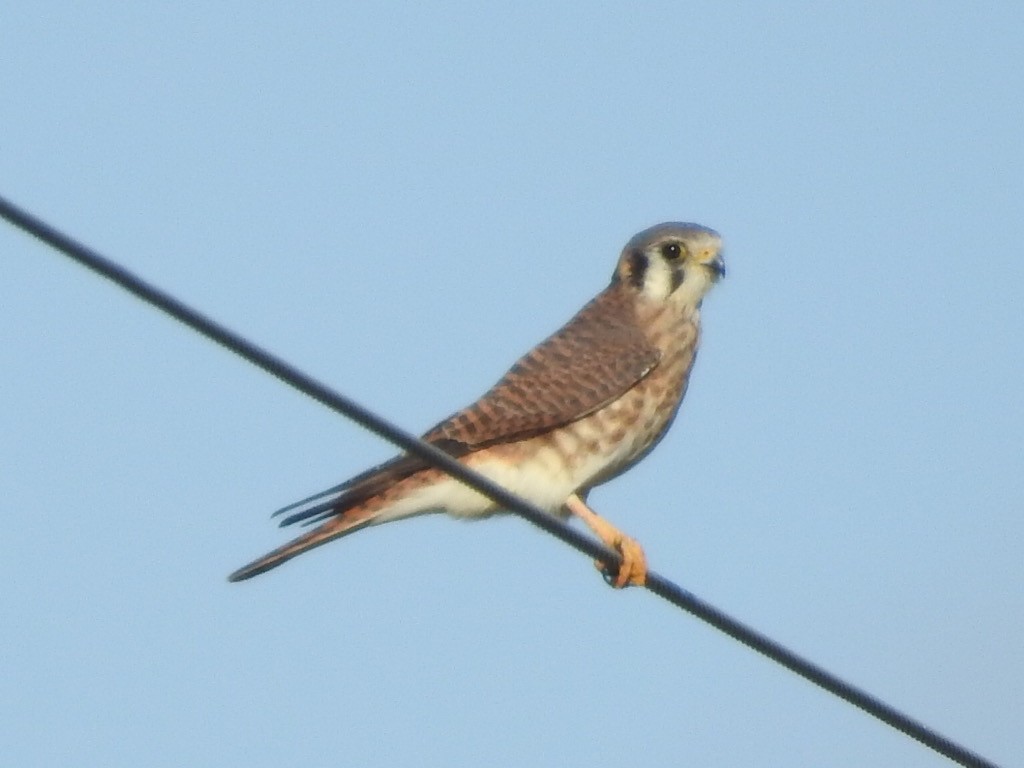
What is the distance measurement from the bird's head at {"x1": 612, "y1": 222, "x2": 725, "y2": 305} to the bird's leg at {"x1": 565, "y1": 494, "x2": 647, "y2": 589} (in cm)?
114

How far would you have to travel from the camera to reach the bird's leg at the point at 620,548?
6.55m

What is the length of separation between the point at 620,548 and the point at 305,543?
1030mm

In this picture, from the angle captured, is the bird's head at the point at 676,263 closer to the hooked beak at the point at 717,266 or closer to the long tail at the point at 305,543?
the hooked beak at the point at 717,266

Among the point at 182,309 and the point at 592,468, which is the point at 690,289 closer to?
the point at 592,468

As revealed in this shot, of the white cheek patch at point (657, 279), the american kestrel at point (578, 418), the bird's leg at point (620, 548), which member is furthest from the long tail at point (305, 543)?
the white cheek patch at point (657, 279)

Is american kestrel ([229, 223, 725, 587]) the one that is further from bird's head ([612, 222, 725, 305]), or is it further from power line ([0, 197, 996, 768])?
power line ([0, 197, 996, 768])

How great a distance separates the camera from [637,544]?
21.9ft

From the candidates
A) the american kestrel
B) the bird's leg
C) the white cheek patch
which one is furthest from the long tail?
the white cheek patch

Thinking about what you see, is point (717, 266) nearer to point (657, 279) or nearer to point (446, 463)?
point (657, 279)

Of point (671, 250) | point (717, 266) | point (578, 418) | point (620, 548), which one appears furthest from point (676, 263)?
point (620, 548)

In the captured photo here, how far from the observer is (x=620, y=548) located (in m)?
6.70

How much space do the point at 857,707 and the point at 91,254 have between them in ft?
6.04

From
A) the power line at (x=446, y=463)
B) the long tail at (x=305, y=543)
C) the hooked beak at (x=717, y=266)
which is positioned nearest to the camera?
the power line at (x=446, y=463)

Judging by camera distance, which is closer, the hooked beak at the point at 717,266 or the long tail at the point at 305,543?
the long tail at the point at 305,543
